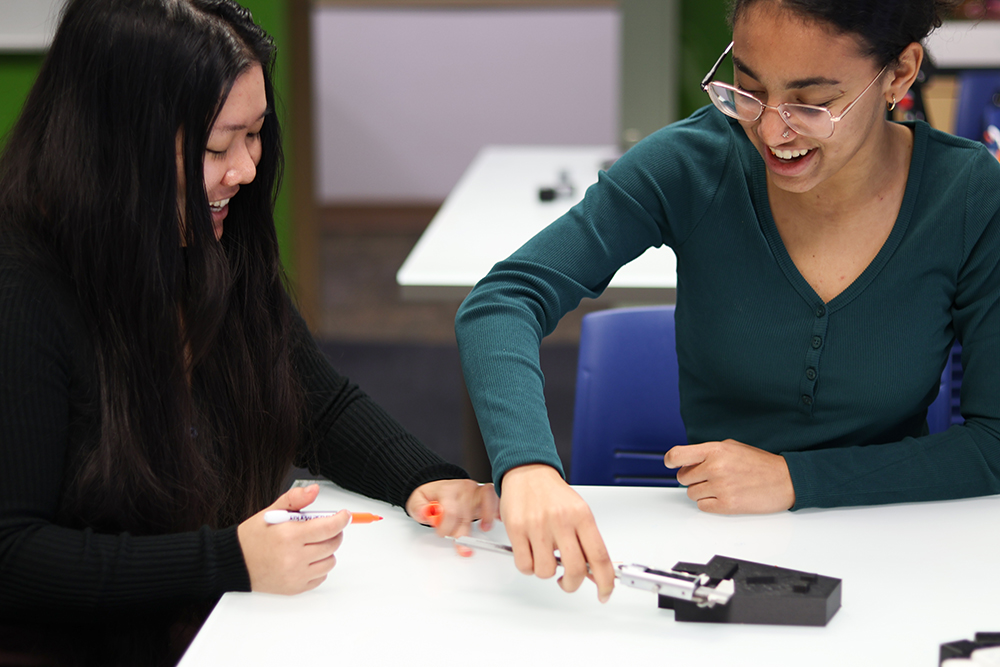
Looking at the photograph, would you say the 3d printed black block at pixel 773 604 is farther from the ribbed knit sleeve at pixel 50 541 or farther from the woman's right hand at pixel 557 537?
the ribbed knit sleeve at pixel 50 541

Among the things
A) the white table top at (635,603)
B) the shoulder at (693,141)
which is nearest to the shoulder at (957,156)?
the shoulder at (693,141)

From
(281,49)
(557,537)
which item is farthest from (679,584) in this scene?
(281,49)

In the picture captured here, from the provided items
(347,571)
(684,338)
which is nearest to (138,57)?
(347,571)

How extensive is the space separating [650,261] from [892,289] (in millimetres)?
856

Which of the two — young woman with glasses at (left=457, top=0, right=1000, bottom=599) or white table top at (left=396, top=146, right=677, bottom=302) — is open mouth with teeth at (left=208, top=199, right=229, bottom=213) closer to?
young woman with glasses at (left=457, top=0, right=1000, bottom=599)

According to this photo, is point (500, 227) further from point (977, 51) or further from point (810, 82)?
point (977, 51)

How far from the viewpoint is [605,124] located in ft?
19.0

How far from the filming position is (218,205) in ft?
3.99

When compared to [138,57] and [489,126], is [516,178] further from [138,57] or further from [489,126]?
[489,126]

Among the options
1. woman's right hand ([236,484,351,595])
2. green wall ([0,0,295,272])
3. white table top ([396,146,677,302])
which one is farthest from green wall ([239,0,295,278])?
woman's right hand ([236,484,351,595])

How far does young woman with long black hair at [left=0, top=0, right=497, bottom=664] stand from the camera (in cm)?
99

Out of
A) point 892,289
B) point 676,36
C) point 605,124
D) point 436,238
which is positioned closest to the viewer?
point 892,289

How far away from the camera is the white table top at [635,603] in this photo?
86cm

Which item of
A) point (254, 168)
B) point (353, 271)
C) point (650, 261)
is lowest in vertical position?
point (353, 271)
